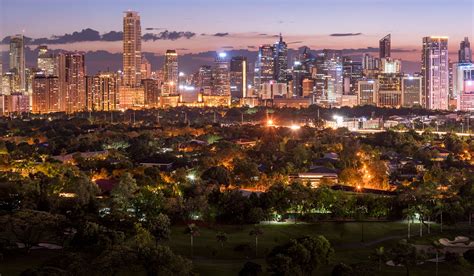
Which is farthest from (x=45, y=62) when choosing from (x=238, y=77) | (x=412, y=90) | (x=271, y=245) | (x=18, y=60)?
(x=271, y=245)

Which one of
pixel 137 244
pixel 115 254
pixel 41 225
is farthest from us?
pixel 41 225

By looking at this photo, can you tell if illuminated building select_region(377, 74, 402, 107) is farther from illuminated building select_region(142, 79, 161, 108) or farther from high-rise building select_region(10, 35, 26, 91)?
Answer: high-rise building select_region(10, 35, 26, 91)

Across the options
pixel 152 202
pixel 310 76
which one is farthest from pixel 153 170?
pixel 310 76

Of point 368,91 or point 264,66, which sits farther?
point 264,66

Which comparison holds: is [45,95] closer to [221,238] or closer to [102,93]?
[102,93]

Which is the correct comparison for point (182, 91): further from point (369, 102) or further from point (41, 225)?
point (41, 225)

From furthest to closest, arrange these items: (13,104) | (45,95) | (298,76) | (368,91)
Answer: (298,76), (368,91), (13,104), (45,95)
